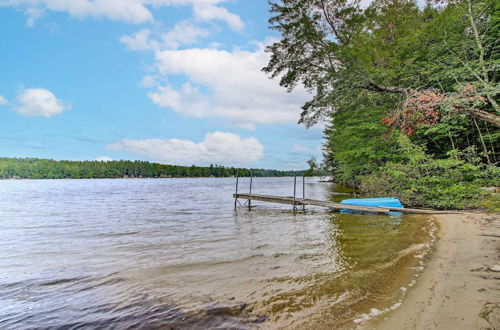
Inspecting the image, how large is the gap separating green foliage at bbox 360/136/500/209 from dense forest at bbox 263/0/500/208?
4 cm

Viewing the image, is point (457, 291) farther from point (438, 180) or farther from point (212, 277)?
point (438, 180)

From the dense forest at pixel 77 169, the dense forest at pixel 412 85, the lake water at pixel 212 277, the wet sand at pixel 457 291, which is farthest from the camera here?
the dense forest at pixel 77 169

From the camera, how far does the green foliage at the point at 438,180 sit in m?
11.4

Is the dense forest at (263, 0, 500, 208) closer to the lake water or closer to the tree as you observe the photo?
the tree

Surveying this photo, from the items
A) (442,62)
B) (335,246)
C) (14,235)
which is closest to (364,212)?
(335,246)

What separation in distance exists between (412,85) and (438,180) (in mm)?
5323

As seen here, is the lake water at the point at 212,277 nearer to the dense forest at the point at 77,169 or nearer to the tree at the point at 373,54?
the tree at the point at 373,54

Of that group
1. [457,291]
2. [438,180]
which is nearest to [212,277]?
[457,291]

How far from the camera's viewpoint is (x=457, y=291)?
139 inches

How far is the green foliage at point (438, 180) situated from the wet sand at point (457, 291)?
630 centimetres

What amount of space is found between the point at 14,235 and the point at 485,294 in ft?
46.4

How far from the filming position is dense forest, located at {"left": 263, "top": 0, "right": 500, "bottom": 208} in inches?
442

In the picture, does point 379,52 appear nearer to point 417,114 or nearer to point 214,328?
point 417,114

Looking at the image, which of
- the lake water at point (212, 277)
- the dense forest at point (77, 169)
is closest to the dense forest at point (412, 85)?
the lake water at point (212, 277)
